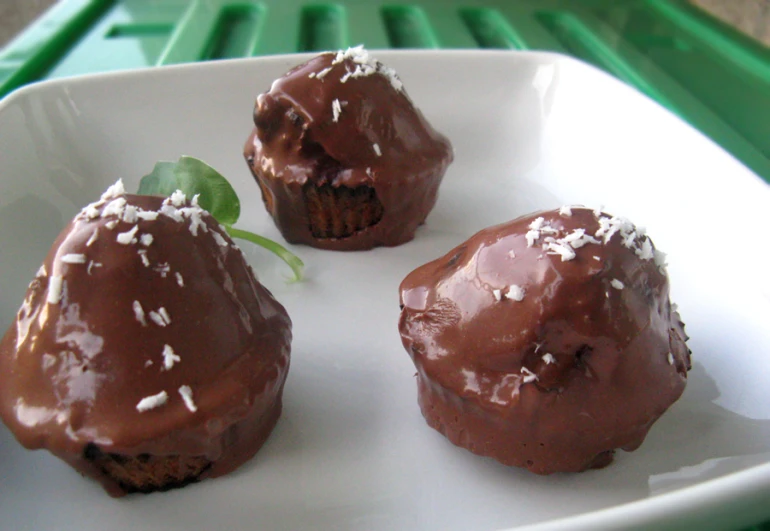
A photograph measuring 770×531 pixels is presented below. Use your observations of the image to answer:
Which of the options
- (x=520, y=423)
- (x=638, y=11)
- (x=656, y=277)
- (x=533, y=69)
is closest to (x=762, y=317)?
(x=656, y=277)

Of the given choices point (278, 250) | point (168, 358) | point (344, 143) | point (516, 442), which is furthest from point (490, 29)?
point (168, 358)

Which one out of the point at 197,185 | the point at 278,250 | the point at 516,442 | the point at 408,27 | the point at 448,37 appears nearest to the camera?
the point at 516,442

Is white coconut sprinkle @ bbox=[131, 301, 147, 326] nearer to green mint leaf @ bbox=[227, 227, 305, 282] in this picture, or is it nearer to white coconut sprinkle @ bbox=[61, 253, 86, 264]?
white coconut sprinkle @ bbox=[61, 253, 86, 264]

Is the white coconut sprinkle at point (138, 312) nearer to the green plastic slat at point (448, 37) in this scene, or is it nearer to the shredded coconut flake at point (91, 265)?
the shredded coconut flake at point (91, 265)

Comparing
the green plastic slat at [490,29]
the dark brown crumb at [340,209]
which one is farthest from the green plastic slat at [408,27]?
the dark brown crumb at [340,209]

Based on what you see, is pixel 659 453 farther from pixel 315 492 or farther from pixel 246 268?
pixel 246 268

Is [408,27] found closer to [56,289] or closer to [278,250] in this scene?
[278,250]

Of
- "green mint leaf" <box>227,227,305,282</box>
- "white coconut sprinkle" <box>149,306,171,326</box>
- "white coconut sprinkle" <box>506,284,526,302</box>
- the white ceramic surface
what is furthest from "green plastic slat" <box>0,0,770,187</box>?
"white coconut sprinkle" <box>149,306,171,326</box>
